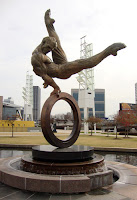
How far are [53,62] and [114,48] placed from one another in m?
2.57

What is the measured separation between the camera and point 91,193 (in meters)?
5.06

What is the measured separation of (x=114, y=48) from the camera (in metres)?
6.75

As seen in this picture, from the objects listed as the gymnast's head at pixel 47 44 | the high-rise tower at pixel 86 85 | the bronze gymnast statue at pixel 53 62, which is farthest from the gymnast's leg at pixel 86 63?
the high-rise tower at pixel 86 85

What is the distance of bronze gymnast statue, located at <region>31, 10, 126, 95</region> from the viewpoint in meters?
Answer: 7.27

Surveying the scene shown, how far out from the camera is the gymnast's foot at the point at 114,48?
22.0 feet

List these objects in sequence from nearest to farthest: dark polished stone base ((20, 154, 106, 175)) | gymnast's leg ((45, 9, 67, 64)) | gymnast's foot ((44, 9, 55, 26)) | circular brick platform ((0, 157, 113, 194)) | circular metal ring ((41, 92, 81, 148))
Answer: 1. circular brick platform ((0, 157, 113, 194))
2. dark polished stone base ((20, 154, 106, 175))
3. circular metal ring ((41, 92, 81, 148))
4. gymnast's leg ((45, 9, 67, 64))
5. gymnast's foot ((44, 9, 55, 26))

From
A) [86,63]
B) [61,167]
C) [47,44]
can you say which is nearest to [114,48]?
[86,63]

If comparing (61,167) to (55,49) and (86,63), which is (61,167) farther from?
(55,49)

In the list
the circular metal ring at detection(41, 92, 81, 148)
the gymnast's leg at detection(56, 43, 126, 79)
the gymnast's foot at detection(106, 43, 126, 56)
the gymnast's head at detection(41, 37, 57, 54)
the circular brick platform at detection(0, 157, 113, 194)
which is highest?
the gymnast's head at detection(41, 37, 57, 54)

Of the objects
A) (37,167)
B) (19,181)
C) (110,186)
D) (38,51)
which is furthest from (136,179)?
(38,51)

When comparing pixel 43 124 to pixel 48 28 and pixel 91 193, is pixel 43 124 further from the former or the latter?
pixel 48 28

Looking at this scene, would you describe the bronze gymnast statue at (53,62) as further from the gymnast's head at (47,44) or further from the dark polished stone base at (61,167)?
the dark polished stone base at (61,167)

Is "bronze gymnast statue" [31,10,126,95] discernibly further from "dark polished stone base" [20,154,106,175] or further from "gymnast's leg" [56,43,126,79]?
"dark polished stone base" [20,154,106,175]

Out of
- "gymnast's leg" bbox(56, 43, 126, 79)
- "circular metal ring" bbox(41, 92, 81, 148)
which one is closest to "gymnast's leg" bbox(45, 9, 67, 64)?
"gymnast's leg" bbox(56, 43, 126, 79)
